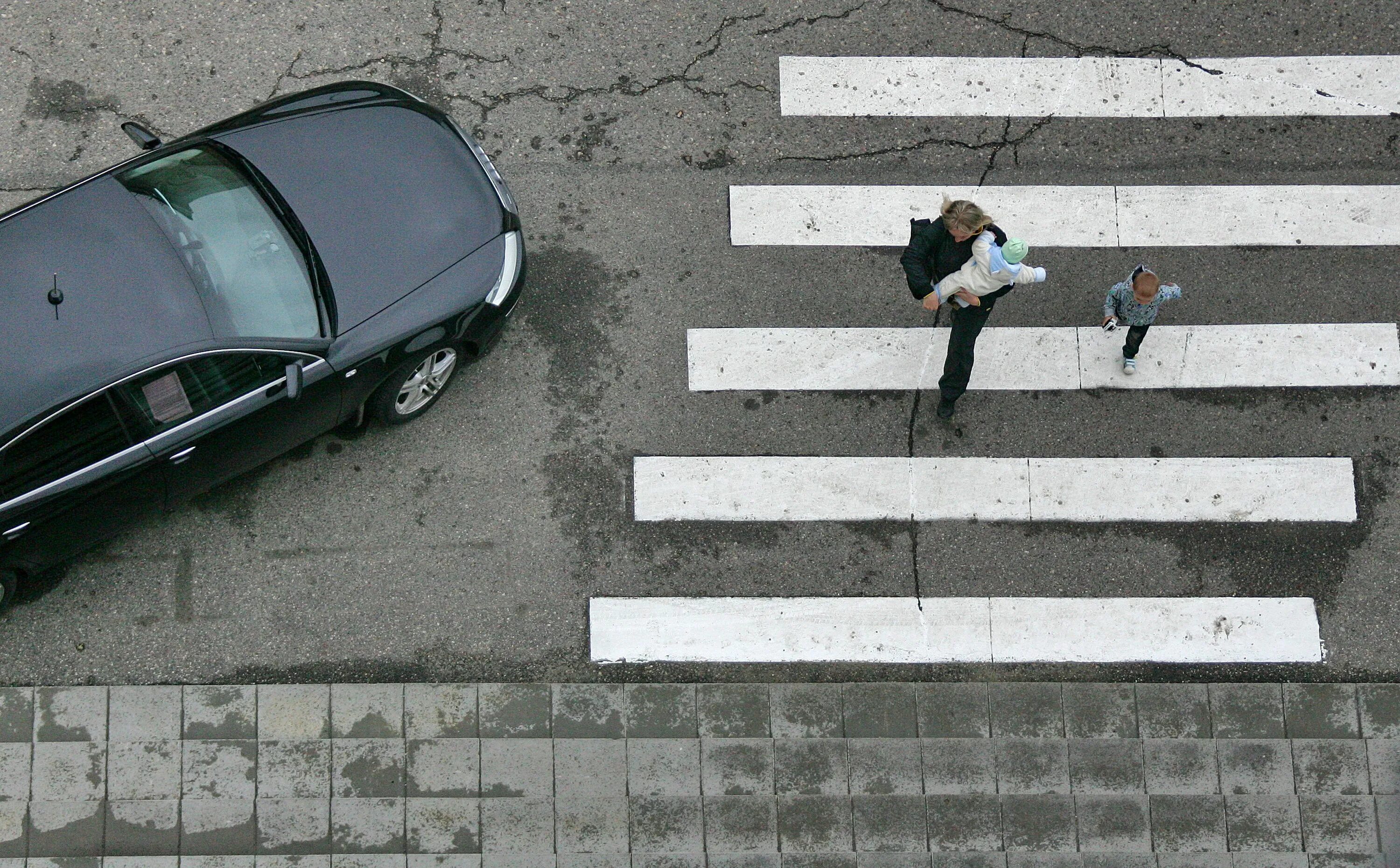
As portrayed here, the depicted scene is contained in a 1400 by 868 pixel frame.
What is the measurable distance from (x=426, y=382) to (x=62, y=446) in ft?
6.65

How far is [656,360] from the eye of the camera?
24.7 ft

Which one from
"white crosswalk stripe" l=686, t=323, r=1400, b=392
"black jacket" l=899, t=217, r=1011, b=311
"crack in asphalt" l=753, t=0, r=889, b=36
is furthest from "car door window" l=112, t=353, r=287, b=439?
"crack in asphalt" l=753, t=0, r=889, b=36

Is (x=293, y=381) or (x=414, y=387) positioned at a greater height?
(x=414, y=387)

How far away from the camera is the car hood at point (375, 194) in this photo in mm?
6645

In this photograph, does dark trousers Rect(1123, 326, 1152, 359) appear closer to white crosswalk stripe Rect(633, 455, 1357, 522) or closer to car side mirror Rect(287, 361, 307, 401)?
white crosswalk stripe Rect(633, 455, 1357, 522)

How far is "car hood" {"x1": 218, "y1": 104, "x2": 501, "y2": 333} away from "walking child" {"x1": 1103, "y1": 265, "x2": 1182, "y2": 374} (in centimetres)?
392

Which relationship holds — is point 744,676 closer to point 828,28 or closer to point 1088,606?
point 1088,606

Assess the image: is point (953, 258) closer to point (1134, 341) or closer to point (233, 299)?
point (1134, 341)

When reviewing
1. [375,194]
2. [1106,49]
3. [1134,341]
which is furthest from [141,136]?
[1106,49]

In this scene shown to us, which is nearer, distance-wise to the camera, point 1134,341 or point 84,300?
point 84,300

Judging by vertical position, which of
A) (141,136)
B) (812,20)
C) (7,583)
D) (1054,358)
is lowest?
(7,583)

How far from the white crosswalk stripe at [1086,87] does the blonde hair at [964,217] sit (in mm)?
2151

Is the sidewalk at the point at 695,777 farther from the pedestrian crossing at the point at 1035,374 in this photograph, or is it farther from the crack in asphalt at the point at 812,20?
the crack in asphalt at the point at 812,20

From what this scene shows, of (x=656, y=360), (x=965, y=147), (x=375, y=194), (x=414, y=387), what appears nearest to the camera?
(x=375, y=194)
